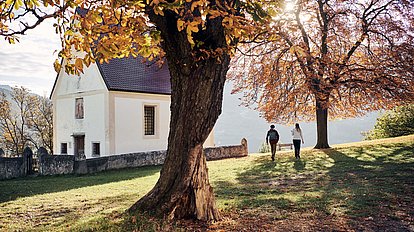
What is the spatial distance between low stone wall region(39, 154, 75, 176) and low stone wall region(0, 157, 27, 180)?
1160 mm

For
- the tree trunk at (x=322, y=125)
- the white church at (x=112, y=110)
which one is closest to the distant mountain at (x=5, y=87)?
the white church at (x=112, y=110)

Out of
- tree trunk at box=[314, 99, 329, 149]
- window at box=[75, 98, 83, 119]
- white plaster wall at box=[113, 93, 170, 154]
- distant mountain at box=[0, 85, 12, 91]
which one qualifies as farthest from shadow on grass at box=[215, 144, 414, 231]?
distant mountain at box=[0, 85, 12, 91]

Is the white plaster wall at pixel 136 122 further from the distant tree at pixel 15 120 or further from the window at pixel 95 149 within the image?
the distant tree at pixel 15 120

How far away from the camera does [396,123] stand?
32.5m

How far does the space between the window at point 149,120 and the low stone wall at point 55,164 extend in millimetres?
8168

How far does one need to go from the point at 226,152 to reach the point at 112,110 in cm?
800

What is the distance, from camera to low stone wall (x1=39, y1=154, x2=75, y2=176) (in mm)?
17750

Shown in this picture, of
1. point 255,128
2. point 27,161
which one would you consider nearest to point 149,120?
point 27,161

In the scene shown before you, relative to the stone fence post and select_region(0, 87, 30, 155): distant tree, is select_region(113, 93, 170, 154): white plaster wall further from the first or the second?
select_region(0, 87, 30, 155): distant tree

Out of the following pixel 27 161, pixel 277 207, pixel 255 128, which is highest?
pixel 255 128

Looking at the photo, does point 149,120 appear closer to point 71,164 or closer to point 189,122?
point 71,164

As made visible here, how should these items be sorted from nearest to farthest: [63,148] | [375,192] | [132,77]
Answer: [375,192], [132,77], [63,148]

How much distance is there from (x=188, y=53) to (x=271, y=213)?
3.21m

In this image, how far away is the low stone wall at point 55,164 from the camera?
699 inches
